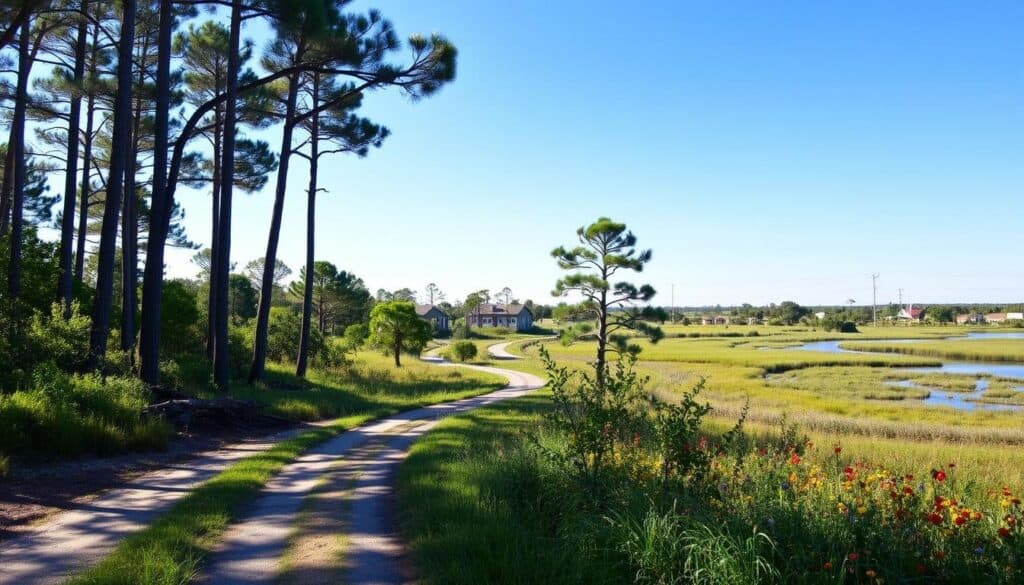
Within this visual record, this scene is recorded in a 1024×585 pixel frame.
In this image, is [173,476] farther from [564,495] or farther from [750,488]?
[750,488]

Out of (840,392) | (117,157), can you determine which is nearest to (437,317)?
(840,392)

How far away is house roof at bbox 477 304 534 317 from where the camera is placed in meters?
119

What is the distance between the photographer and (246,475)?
831 centimetres

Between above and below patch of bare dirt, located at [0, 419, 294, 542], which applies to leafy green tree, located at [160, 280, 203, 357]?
above

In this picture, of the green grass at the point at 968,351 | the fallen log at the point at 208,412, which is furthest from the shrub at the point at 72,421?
the green grass at the point at 968,351

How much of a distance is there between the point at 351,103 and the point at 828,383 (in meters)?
30.2

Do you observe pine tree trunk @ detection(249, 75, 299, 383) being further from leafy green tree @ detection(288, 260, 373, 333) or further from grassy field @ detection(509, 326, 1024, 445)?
leafy green tree @ detection(288, 260, 373, 333)

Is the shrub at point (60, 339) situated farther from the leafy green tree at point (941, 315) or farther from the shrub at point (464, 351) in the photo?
the leafy green tree at point (941, 315)

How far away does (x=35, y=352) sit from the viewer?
44.7ft

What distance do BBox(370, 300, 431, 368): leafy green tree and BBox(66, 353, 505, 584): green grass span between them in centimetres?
1298

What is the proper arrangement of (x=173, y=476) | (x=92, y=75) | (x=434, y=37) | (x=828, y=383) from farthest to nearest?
(x=828, y=383)
(x=92, y=75)
(x=434, y=37)
(x=173, y=476)

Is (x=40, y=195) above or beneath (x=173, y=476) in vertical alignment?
above

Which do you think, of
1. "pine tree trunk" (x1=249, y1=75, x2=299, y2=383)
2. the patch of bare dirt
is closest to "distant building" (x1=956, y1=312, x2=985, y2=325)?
"pine tree trunk" (x1=249, y1=75, x2=299, y2=383)

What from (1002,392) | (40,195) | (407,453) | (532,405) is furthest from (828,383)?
(40,195)
